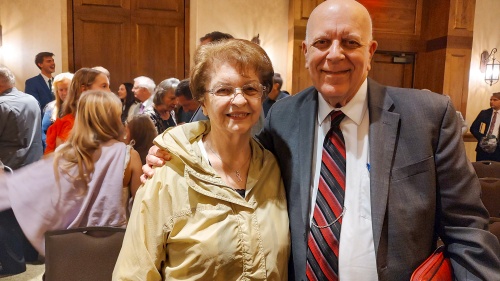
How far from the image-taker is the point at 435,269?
1267mm

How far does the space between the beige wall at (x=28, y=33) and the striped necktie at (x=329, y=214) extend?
6.24 metres

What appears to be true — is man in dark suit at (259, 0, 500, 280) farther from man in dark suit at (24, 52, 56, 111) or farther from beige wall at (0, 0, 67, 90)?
beige wall at (0, 0, 67, 90)

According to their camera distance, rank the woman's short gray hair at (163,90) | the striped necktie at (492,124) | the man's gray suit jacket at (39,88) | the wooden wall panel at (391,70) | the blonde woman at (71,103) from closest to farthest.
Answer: the blonde woman at (71,103) → the woman's short gray hair at (163,90) → the man's gray suit jacket at (39,88) → the striped necktie at (492,124) → the wooden wall panel at (391,70)

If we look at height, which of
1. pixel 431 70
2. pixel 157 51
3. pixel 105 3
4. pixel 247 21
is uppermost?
pixel 105 3

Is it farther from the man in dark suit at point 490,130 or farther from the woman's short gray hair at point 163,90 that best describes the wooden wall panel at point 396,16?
the woman's short gray hair at point 163,90

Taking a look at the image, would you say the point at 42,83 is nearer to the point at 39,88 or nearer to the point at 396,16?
the point at 39,88

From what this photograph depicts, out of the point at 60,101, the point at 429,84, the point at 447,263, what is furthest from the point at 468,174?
the point at 429,84

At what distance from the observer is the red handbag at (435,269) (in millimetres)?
1237

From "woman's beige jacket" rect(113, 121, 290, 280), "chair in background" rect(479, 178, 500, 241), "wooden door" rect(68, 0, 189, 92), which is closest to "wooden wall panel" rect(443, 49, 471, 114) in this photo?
"wooden door" rect(68, 0, 189, 92)

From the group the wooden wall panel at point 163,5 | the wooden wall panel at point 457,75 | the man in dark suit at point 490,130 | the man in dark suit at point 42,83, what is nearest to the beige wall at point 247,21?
the wooden wall panel at point 163,5

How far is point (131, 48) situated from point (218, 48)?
592 cm

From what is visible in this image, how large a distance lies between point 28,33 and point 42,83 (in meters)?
1.28

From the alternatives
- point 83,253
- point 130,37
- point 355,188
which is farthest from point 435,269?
point 130,37

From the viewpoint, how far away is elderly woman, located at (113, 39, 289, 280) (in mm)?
1321
